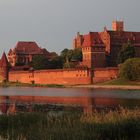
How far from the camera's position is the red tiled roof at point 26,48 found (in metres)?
97.3

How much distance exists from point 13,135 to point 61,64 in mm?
71803

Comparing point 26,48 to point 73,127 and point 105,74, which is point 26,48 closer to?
point 105,74

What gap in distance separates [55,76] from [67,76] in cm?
264

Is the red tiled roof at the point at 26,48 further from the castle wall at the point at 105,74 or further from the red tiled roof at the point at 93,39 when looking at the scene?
the castle wall at the point at 105,74

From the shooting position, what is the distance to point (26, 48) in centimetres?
9762

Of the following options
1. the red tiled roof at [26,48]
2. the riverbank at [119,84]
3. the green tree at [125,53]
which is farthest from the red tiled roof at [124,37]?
the red tiled roof at [26,48]

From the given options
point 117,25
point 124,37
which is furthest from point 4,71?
point 117,25

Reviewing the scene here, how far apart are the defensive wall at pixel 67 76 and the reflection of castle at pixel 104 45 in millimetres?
7565

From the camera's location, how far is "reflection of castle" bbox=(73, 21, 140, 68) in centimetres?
7431

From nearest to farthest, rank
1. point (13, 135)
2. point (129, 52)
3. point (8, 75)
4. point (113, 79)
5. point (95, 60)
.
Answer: point (13, 135) < point (113, 79) < point (129, 52) < point (95, 60) < point (8, 75)

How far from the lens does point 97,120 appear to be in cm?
1191

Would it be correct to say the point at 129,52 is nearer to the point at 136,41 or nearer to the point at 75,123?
the point at 136,41

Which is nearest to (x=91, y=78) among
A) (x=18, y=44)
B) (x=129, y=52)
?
(x=129, y=52)

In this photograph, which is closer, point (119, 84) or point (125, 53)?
point (119, 84)
